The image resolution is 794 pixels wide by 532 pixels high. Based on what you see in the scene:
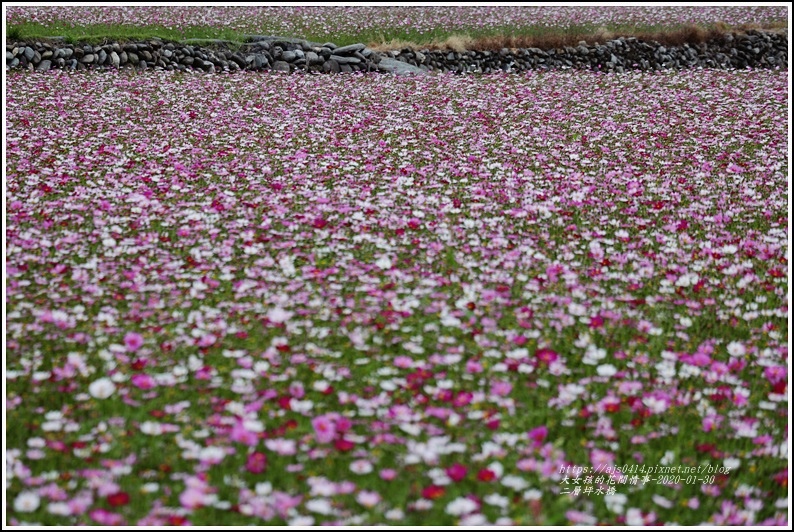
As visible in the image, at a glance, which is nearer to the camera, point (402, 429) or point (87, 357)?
point (402, 429)

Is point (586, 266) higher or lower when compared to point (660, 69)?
lower

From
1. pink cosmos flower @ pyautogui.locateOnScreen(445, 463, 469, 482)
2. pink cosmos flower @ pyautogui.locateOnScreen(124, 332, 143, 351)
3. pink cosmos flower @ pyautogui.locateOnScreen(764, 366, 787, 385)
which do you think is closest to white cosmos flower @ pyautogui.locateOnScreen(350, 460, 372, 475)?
pink cosmos flower @ pyautogui.locateOnScreen(445, 463, 469, 482)

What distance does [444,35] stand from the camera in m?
23.8

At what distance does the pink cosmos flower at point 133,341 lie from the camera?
14.5ft

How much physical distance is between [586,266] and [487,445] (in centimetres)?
285

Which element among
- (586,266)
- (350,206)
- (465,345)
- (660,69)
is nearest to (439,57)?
(660,69)

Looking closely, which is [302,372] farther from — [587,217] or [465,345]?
[587,217]

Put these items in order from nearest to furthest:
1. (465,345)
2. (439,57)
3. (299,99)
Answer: (465,345)
(299,99)
(439,57)

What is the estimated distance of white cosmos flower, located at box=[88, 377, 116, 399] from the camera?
12.8ft

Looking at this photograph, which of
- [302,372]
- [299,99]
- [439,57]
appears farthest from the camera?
[439,57]

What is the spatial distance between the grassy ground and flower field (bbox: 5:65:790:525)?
11403 mm

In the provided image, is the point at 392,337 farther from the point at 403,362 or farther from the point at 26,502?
the point at 26,502

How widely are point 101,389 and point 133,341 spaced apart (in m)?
0.53

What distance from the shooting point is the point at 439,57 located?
20.8m
